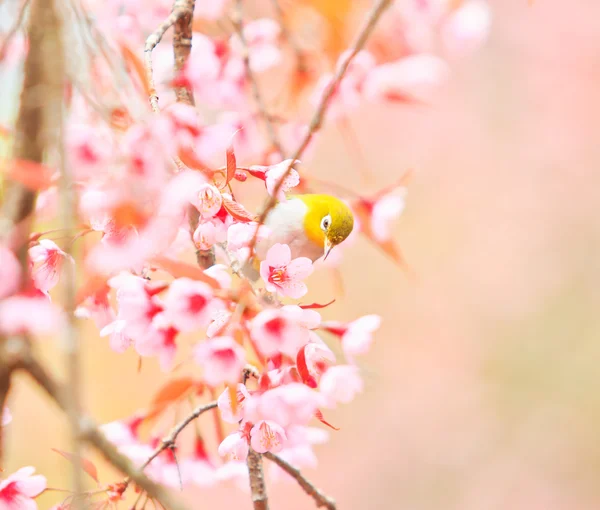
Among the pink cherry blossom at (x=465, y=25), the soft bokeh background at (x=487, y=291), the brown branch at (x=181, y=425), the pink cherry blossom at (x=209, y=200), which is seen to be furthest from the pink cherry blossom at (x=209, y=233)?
the soft bokeh background at (x=487, y=291)

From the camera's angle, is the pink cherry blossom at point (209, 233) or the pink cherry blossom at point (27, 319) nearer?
the pink cherry blossom at point (27, 319)

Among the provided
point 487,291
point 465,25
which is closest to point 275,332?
point 465,25

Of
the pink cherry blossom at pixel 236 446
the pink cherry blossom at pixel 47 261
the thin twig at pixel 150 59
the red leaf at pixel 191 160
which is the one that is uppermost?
the thin twig at pixel 150 59

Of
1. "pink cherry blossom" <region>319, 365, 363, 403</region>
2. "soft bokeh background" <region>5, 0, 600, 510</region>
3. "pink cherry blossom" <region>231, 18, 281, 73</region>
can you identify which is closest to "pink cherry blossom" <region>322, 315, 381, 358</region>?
"pink cherry blossom" <region>319, 365, 363, 403</region>

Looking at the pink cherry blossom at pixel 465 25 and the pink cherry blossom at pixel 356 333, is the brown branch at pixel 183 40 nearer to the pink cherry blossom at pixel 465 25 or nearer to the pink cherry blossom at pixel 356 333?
the pink cherry blossom at pixel 356 333

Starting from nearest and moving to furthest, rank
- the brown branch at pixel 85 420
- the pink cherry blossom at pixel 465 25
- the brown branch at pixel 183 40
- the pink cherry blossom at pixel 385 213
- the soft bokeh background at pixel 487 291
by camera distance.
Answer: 1. the brown branch at pixel 85 420
2. the brown branch at pixel 183 40
3. the pink cherry blossom at pixel 385 213
4. the pink cherry blossom at pixel 465 25
5. the soft bokeh background at pixel 487 291

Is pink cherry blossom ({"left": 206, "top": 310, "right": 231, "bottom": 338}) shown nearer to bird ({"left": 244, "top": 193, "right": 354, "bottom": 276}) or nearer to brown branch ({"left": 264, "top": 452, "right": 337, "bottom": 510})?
brown branch ({"left": 264, "top": 452, "right": 337, "bottom": 510})
